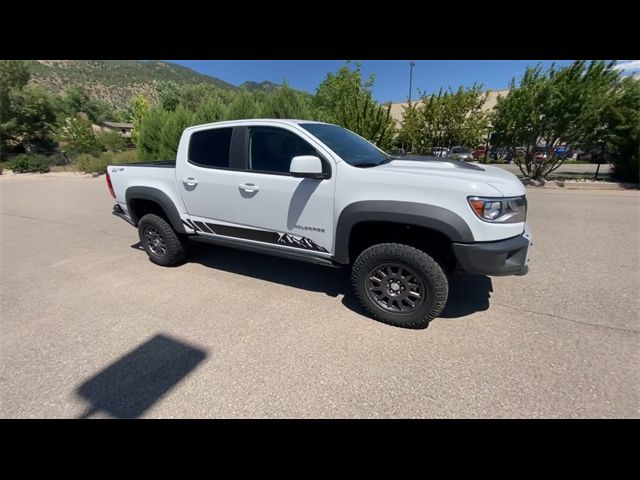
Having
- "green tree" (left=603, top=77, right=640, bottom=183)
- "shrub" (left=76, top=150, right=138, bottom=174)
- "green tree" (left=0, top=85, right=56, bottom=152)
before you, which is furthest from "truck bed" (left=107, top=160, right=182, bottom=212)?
"green tree" (left=0, top=85, right=56, bottom=152)

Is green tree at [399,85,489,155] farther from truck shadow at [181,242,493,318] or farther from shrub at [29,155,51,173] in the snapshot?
shrub at [29,155,51,173]

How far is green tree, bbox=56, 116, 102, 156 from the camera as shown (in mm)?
25133

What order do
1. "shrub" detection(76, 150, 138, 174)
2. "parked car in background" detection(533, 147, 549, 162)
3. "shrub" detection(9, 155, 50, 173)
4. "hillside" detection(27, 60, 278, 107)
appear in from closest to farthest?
1. "parked car in background" detection(533, 147, 549, 162)
2. "shrub" detection(76, 150, 138, 174)
3. "shrub" detection(9, 155, 50, 173)
4. "hillside" detection(27, 60, 278, 107)

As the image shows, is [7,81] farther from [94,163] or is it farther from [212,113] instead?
[212,113]

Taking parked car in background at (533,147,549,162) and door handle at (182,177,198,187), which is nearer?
door handle at (182,177,198,187)

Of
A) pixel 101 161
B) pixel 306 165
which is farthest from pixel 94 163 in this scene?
pixel 306 165

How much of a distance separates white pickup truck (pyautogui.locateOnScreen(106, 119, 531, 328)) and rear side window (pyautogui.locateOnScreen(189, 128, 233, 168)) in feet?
0.04

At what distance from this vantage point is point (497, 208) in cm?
236

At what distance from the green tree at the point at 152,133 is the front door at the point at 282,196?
13.6m

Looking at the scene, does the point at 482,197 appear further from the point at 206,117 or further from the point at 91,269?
the point at 206,117

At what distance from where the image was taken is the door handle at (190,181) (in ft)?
11.9

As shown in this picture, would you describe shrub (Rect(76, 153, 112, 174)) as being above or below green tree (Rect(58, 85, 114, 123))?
below

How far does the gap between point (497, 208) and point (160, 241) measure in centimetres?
414
